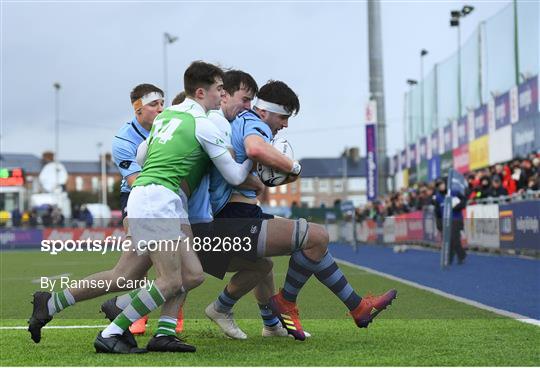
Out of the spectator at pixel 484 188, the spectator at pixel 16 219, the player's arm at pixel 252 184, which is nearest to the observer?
the player's arm at pixel 252 184

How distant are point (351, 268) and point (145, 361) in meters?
11.5

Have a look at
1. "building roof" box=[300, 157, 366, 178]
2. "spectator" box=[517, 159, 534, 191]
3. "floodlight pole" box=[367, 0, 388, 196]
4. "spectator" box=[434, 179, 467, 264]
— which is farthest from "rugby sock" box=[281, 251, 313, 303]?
"building roof" box=[300, 157, 366, 178]

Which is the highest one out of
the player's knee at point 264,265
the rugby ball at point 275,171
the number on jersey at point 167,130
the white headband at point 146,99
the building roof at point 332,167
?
the building roof at point 332,167

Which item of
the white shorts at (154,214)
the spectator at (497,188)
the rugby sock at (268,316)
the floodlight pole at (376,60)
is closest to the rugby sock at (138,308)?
the white shorts at (154,214)

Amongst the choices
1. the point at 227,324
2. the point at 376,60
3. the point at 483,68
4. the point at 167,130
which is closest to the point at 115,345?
the point at 227,324

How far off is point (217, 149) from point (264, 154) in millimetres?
332

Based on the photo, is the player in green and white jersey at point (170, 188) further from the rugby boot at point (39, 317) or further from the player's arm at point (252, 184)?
the rugby boot at point (39, 317)

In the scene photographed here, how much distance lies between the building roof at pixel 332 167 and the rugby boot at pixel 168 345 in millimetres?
138449

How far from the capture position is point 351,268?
1777cm

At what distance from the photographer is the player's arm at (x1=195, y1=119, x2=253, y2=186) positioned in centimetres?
671

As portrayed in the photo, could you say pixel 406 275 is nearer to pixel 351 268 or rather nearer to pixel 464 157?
pixel 351 268

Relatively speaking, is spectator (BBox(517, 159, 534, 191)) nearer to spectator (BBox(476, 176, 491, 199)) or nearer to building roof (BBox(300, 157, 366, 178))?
spectator (BBox(476, 176, 491, 199))

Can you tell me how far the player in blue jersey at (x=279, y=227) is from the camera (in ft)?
23.2

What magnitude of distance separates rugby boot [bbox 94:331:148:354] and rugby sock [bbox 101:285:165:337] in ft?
0.11
